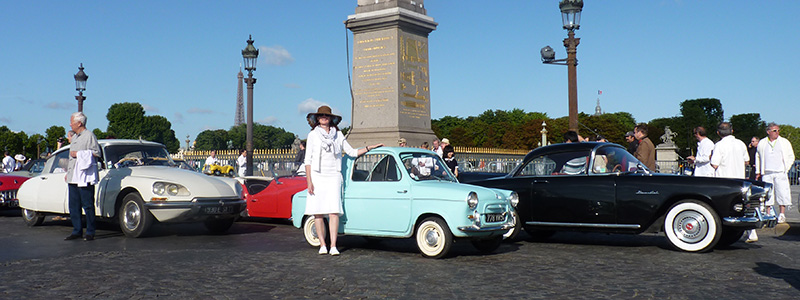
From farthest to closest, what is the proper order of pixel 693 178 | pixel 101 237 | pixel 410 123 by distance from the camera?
pixel 410 123, pixel 101 237, pixel 693 178

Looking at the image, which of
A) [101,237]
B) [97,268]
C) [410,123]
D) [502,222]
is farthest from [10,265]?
[410,123]

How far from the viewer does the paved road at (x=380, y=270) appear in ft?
19.6

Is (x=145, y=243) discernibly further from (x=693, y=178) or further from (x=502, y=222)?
(x=693, y=178)

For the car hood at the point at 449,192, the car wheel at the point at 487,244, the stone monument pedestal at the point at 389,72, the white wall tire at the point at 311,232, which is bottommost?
the car wheel at the point at 487,244

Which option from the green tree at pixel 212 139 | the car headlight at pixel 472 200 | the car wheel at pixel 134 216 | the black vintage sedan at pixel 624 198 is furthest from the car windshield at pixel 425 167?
the green tree at pixel 212 139

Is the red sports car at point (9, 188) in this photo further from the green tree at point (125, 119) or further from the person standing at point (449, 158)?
the green tree at point (125, 119)

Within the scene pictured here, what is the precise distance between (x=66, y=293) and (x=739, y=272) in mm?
6168

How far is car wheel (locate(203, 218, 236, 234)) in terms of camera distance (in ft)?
36.6

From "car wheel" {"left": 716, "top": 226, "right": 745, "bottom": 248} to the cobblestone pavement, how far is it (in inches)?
6.2

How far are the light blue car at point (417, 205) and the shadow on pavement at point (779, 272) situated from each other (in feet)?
8.67

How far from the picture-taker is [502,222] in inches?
326

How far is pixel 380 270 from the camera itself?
7.16 m

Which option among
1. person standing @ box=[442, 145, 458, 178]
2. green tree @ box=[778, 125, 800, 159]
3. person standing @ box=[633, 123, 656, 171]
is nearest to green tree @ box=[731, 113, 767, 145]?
green tree @ box=[778, 125, 800, 159]

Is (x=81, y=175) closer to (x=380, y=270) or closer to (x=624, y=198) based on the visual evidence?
(x=380, y=270)
